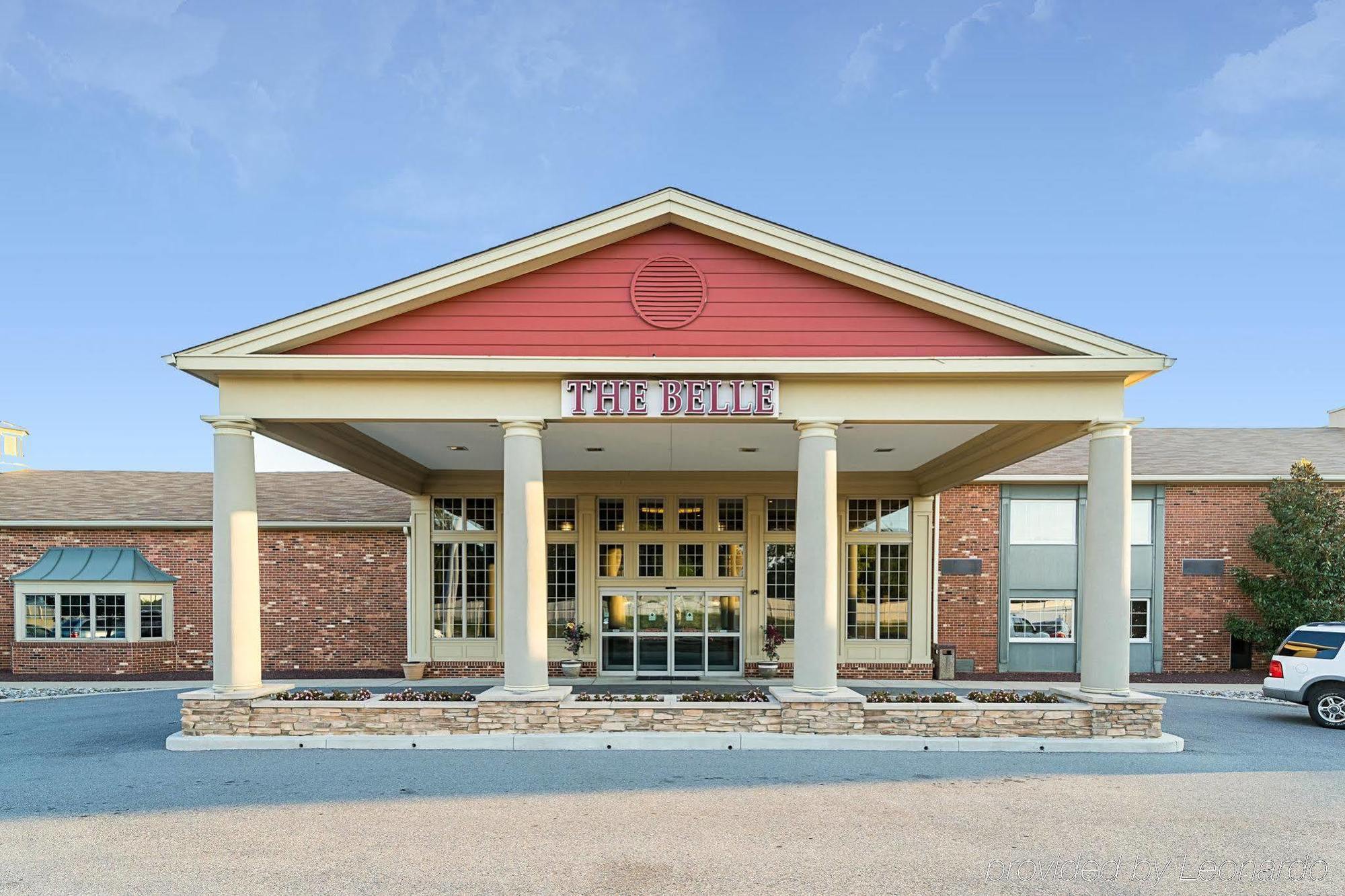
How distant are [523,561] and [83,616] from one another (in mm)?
14417

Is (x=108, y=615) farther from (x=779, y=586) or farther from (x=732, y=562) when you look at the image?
(x=779, y=586)

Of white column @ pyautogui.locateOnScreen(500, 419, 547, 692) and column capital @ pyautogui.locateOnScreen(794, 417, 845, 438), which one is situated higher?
column capital @ pyautogui.locateOnScreen(794, 417, 845, 438)

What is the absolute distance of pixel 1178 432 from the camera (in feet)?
75.4

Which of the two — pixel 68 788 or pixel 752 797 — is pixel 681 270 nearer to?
pixel 752 797

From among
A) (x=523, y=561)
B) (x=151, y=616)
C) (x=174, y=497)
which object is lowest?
(x=151, y=616)

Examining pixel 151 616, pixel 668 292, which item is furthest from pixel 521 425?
pixel 151 616

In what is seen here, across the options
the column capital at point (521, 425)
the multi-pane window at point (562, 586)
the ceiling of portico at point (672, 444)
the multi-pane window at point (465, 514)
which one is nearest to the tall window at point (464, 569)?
the multi-pane window at point (465, 514)

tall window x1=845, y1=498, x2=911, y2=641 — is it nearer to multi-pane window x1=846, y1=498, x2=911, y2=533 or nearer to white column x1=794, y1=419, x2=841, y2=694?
multi-pane window x1=846, y1=498, x2=911, y2=533

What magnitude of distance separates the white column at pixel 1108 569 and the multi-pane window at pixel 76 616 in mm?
21681

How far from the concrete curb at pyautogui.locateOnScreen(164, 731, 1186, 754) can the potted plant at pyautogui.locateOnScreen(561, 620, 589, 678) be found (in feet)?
22.0

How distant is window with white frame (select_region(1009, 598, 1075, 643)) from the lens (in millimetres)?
19094

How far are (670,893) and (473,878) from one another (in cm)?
170

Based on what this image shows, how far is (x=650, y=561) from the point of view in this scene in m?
18.4

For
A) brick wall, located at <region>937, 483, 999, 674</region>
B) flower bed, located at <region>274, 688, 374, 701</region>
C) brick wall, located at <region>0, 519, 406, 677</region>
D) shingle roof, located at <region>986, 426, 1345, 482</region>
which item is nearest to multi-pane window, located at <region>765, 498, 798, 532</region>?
brick wall, located at <region>937, 483, 999, 674</region>
